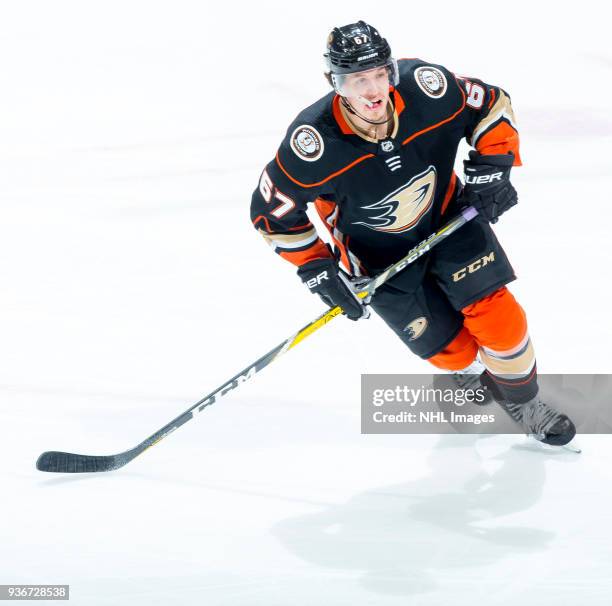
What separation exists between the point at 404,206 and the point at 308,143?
36 centimetres

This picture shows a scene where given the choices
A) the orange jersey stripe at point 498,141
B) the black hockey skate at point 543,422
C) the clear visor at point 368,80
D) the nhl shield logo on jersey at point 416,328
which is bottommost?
the black hockey skate at point 543,422

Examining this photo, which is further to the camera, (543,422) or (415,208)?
(543,422)

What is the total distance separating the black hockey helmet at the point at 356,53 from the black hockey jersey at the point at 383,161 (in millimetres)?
142

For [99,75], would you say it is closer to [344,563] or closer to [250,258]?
[250,258]

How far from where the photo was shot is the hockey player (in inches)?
107

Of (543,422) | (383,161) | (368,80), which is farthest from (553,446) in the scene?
(368,80)

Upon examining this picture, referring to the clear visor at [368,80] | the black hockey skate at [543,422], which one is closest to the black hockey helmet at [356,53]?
the clear visor at [368,80]

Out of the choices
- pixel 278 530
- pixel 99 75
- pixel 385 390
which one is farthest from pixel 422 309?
pixel 99 75

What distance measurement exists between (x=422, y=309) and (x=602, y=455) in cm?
74

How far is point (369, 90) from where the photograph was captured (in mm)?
2613

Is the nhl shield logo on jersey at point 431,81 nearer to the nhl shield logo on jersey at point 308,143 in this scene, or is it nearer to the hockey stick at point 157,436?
the nhl shield logo on jersey at point 308,143

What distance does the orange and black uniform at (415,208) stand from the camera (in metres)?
2.74

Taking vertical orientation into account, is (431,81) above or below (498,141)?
above

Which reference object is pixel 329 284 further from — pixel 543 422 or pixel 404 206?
pixel 543 422
